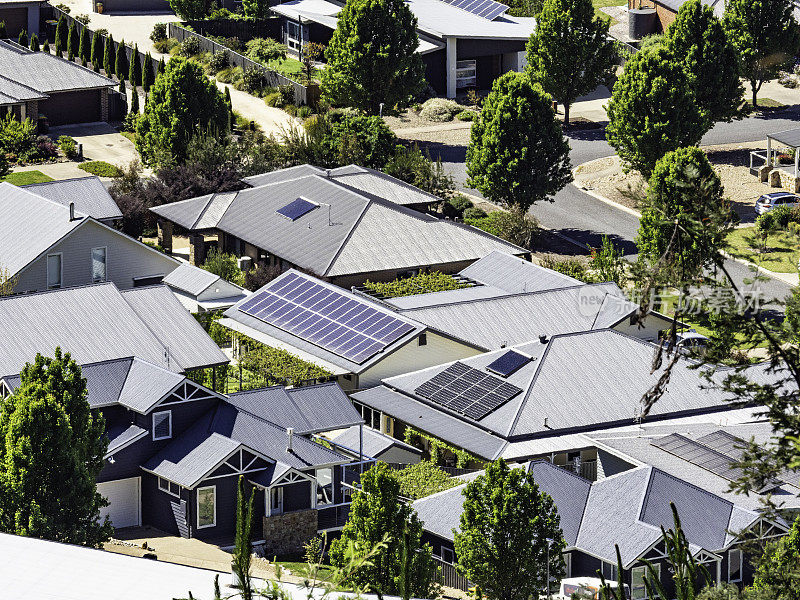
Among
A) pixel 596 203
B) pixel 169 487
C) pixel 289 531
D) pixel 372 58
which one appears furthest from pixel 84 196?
pixel 596 203

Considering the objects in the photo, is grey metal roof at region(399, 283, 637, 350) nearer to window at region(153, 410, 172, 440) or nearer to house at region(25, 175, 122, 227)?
window at region(153, 410, 172, 440)

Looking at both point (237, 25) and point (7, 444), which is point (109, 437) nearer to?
point (7, 444)

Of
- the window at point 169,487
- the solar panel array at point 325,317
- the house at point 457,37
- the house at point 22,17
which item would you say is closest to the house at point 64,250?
the solar panel array at point 325,317

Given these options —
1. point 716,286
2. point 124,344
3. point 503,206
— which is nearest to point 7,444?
point 124,344

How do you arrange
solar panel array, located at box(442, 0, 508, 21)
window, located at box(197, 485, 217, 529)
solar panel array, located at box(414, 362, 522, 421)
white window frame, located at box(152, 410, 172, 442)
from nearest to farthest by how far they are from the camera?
window, located at box(197, 485, 217, 529) < white window frame, located at box(152, 410, 172, 442) < solar panel array, located at box(414, 362, 522, 421) < solar panel array, located at box(442, 0, 508, 21)

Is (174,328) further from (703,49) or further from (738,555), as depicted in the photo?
(703,49)

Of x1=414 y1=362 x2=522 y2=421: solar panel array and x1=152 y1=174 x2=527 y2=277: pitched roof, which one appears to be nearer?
x1=414 y1=362 x2=522 y2=421: solar panel array

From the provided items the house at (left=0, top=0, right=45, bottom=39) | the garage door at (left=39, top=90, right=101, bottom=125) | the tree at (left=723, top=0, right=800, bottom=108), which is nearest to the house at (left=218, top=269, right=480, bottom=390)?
the garage door at (left=39, top=90, right=101, bottom=125)

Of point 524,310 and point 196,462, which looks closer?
point 196,462
